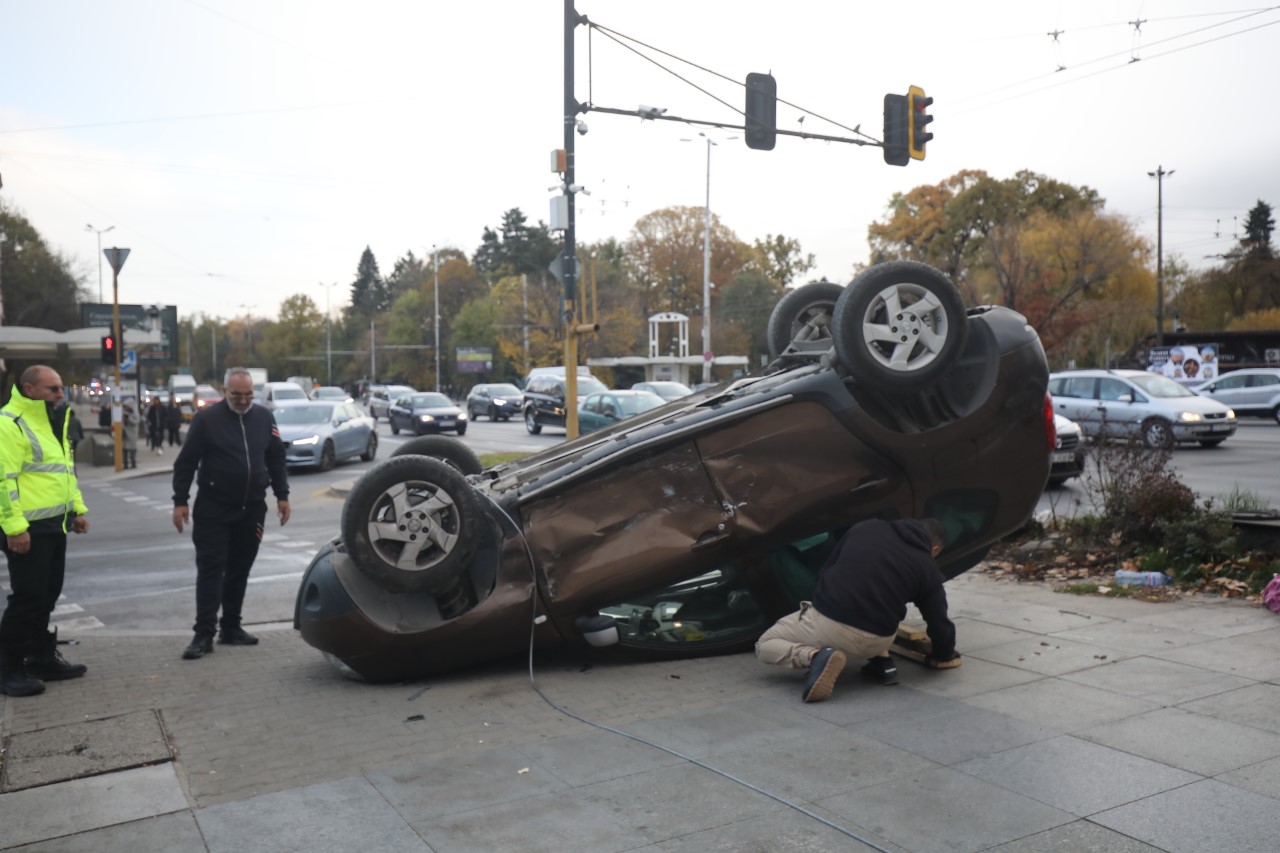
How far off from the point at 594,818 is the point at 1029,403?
351cm


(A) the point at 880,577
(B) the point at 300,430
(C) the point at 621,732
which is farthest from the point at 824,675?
(B) the point at 300,430

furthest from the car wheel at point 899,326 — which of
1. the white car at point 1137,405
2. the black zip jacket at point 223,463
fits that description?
the white car at point 1137,405

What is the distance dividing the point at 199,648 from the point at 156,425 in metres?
29.0

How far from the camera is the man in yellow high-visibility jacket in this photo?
6.03 m

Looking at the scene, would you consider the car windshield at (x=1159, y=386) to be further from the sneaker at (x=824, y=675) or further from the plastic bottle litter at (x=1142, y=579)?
the sneaker at (x=824, y=675)

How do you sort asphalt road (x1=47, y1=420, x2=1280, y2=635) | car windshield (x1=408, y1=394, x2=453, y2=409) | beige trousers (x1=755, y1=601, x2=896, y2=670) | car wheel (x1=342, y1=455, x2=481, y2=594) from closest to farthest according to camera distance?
1. beige trousers (x1=755, y1=601, x2=896, y2=670)
2. car wheel (x1=342, y1=455, x2=481, y2=594)
3. asphalt road (x1=47, y1=420, x2=1280, y2=635)
4. car windshield (x1=408, y1=394, x2=453, y2=409)

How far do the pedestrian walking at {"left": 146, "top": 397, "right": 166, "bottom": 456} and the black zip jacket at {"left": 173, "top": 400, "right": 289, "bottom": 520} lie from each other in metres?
28.0

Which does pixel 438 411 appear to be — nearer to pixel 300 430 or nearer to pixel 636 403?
pixel 636 403

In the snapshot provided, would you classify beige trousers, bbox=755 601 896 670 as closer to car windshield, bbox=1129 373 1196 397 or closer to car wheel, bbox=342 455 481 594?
car wheel, bbox=342 455 481 594

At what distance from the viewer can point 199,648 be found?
23.0ft

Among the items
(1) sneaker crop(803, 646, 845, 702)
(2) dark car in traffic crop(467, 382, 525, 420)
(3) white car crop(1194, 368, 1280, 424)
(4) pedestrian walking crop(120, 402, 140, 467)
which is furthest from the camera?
(2) dark car in traffic crop(467, 382, 525, 420)

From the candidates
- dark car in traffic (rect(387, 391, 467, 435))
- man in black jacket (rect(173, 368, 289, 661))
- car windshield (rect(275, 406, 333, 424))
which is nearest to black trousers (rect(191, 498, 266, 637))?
man in black jacket (rect(173, 368, 289, 661))

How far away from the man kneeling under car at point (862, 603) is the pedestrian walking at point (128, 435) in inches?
938

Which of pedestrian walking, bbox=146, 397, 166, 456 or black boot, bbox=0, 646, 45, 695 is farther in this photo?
pedestrian walking, bbox=146, 397, 166, 456
